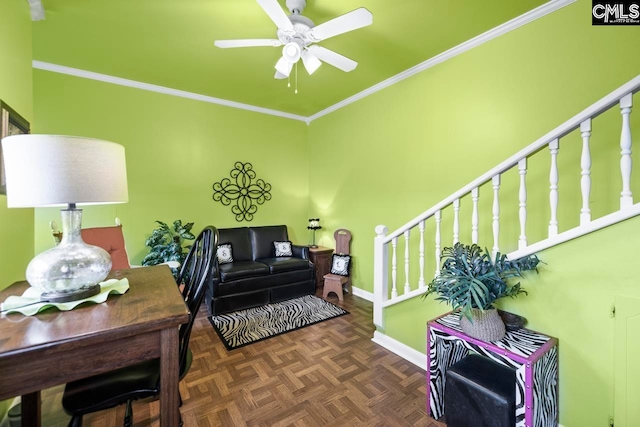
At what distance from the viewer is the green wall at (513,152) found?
4.36ft

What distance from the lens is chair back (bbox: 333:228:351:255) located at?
387 cm

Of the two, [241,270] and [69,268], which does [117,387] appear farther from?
[241,270]

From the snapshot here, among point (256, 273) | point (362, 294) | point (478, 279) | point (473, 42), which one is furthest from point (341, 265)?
point (473, 42)

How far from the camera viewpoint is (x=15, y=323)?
32.8 inches

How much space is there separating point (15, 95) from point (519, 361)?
10.2 feet

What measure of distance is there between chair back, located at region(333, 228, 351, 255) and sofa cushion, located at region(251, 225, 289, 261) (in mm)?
819

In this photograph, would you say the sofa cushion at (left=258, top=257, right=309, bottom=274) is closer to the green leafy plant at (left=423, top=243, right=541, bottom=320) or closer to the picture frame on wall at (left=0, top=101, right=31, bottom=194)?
the green leafy plant at (left=423, top=243, right=541, bottom=320)

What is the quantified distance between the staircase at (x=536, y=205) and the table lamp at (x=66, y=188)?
1915mm

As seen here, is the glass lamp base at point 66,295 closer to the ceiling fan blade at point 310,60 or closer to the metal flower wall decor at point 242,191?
the ceiling fan blade at point 310,60

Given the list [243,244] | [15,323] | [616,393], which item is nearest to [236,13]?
[15,323]

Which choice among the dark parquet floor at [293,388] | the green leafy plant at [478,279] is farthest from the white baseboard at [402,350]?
the green leafy plant at [478,279]

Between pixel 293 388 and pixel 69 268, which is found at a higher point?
pixel 69 268

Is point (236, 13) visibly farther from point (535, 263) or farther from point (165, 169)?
point (535, 263)

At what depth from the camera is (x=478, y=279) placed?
143cm
